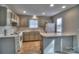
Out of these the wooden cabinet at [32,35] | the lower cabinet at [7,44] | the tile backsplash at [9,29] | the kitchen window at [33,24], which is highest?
the kitchen window at [33,24]

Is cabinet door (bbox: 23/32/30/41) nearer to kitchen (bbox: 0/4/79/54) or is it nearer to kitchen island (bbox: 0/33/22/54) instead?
kitchen (bbox: 0/4/79/54)

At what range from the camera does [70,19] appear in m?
2.43

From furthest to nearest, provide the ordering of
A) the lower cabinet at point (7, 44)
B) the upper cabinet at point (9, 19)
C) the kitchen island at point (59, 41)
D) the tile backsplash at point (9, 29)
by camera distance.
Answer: the tile backsplash at point (9, 29) → the upper cabinet at point (9, 19) → the kitchen island at point (59, 41) → the lower cabinet at point (7, 44)

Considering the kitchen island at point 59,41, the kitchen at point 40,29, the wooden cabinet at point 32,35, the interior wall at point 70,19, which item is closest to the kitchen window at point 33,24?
the kitchen at point 40,29

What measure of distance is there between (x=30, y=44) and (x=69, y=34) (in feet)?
3.28

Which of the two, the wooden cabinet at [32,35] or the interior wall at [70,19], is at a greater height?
the interior wall at [70,19]

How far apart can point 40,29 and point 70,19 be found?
0.76m

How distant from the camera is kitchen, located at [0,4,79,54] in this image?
2215 millimetres

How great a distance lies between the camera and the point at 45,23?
248 centimetres

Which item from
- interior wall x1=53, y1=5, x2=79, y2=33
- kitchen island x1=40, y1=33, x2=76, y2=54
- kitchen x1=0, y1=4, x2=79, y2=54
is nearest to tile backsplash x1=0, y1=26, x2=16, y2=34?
kitchen x1=0, y1=4, x2=79, y2=54

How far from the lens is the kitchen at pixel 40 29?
7.27ft

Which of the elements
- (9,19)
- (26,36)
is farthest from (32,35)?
(9,19)

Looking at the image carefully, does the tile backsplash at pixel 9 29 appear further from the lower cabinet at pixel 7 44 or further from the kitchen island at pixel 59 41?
the kitchen island at pixel 59 41

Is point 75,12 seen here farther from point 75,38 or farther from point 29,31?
point 29,31
